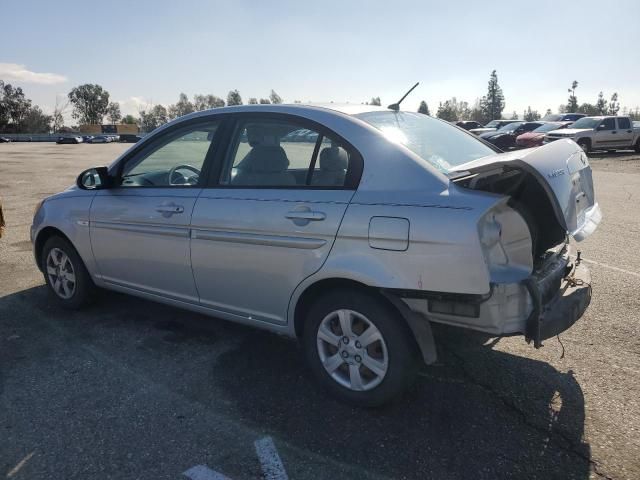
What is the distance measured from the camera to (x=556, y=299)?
294 centimetres

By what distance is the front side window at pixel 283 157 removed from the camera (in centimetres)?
305

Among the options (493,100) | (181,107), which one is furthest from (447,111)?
(181,107)

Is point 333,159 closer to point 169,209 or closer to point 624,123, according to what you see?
point 169,209

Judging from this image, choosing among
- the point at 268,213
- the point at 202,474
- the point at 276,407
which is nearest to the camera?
the point at 202,474

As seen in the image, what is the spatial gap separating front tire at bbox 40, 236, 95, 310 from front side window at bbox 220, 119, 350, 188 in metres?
1.87

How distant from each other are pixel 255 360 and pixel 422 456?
4.72ft

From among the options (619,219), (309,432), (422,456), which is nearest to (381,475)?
(422,456)

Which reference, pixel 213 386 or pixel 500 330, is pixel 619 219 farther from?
pixel 213 386

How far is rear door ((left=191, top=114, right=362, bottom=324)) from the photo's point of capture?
9.75 feet

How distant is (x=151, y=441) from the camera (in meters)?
2.72

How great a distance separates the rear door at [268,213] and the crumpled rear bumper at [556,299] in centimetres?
115

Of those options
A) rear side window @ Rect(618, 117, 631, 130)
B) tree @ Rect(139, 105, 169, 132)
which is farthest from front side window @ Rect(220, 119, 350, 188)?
tree @ Rect(139, 105, 169, 132)

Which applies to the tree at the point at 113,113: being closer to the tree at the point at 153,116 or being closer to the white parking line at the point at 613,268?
the tree at the point at 153,116

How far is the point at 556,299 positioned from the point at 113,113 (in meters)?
130
